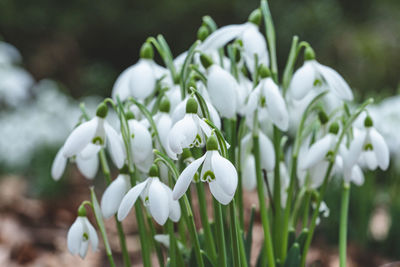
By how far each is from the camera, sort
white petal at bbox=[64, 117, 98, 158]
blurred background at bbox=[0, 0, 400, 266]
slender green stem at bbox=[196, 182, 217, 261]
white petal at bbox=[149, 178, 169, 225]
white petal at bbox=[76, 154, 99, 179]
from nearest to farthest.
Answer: white petal at bbox=[149, 178, 169, 225] < white petal at bbox=[64, 117, 98, 158] < slender green stem at bbox=[196, 182, 217, 261] < white petal at bbox=[76, 154, 99, 179] < blurred background at bbox=[0, 0, 400, 266]

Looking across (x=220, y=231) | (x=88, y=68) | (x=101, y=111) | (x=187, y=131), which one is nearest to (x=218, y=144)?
(x=187, y=131)

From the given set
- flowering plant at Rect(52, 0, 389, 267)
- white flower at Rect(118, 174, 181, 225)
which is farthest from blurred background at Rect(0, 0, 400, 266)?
white flower at Rect(118, 174, 181, 225)

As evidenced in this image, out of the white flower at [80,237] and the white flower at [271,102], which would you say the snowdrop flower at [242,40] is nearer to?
the white flower at [271,102]

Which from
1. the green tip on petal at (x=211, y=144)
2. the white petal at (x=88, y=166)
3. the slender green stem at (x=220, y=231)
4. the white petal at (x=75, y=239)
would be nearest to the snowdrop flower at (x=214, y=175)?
the green tip on petal at (x=211, y=144)

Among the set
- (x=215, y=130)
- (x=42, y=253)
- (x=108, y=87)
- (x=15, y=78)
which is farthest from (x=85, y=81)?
(x=215, y=130)

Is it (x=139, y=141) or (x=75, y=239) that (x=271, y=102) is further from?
(x=75, y=239)

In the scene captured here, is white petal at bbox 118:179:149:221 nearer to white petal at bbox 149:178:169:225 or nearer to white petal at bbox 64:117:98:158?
white petal at bbox 149:178:169:225
